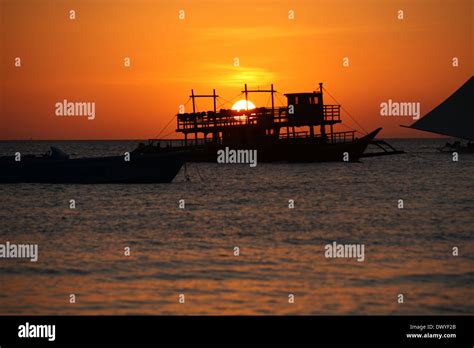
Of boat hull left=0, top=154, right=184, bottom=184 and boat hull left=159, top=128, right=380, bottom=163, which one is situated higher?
boat hull left=159, top=128, right=380, bottom=163

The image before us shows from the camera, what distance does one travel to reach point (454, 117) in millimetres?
86812

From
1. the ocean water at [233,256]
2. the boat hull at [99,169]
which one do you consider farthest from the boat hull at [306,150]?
the ocean water at [233,256]

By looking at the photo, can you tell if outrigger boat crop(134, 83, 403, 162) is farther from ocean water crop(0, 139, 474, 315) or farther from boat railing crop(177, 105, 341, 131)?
ocean water crop(0, 139, 474, 315)

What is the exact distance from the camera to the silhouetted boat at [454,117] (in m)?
86.2

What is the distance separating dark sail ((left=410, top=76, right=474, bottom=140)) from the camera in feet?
283

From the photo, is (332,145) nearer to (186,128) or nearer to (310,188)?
(186,128)

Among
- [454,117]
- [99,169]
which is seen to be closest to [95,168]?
[99,169]

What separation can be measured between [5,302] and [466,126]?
75.2m

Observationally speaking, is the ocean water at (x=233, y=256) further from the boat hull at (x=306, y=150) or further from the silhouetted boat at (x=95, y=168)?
the boat hull at (x=306, y=150)

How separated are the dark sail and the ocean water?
118ft

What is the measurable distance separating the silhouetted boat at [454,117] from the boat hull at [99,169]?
38.5 metres

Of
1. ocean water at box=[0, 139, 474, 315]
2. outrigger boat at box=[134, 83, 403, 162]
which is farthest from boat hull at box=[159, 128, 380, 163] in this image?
ocean water at box=[0, 139, 474, 315]
